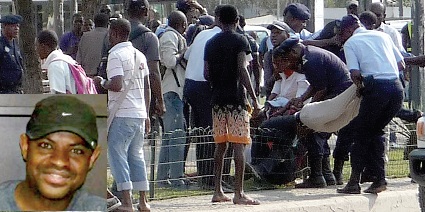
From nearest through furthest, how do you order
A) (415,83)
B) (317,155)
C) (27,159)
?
(27,159) → (317,155) → (415,83)

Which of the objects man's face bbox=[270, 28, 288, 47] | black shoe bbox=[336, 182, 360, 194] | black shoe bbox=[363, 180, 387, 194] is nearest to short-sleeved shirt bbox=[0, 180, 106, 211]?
black shoe bbox=[336, 182, 360, 194]

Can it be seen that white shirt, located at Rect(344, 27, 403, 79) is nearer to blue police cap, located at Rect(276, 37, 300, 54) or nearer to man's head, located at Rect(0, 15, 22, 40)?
blue police cap, located at Rect(276, 37, 300, 54)

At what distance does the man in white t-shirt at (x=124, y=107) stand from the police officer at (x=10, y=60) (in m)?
2.19

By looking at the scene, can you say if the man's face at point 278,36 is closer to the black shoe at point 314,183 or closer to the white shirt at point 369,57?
the white shirt at point 369,57

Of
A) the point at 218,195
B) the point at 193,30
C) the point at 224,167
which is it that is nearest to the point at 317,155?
the point at 224,167

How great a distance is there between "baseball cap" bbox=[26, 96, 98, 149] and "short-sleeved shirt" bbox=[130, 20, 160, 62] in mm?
4194

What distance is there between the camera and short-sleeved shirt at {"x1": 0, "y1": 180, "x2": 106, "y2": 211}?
4.70 metres

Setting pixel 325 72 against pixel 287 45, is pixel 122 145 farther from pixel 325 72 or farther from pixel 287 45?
pixel 325 72

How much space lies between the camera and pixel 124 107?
8.09 meters

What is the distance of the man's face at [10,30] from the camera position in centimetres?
1061

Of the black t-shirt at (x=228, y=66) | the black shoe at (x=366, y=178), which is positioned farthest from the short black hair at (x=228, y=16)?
the black shoe at (x=366, y=178)

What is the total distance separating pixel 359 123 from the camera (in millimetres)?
9516

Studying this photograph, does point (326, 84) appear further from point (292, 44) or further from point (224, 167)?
point (224, 167)

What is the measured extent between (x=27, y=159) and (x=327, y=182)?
20.1 ft
